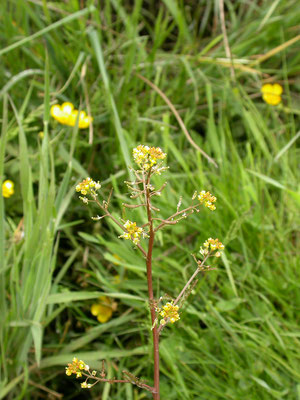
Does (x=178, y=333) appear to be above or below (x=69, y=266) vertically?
below

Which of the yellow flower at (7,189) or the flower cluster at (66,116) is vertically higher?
the flower cluster at (66,116)

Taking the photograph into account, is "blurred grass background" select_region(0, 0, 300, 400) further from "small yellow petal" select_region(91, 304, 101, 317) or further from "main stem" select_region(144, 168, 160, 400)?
"main stem" select_region(144, 168, 160, 400)

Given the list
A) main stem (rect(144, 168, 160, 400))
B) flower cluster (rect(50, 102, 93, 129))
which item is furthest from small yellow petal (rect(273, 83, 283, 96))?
main stem (rect(144, 168, 160, 400))

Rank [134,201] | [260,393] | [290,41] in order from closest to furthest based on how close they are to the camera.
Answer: [260,393], [134,201], [290,41]

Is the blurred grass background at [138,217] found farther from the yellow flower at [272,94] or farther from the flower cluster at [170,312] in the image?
the flower cluster at [170,312]

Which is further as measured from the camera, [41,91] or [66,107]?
[41,91]

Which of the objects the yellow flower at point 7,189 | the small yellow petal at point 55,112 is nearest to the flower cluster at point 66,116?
the small yellow petal at point 55,112

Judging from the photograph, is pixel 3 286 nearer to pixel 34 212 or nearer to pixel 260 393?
pixel 34 212

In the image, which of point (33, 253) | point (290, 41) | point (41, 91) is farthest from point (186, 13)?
point (33, 253)
